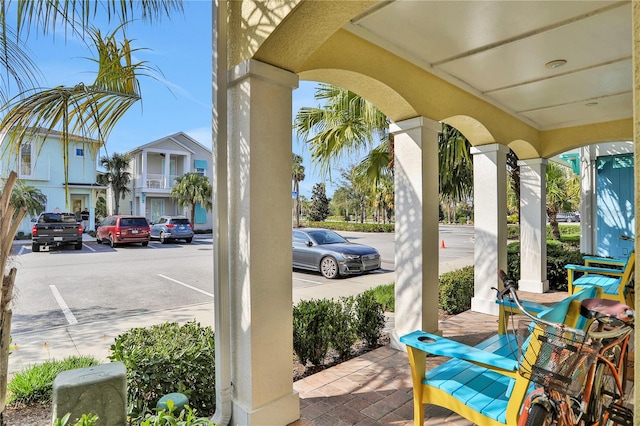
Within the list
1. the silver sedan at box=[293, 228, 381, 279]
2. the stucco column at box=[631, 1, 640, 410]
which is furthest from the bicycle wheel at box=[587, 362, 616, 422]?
the silver sedan at box=[293, 228, 381, 279]

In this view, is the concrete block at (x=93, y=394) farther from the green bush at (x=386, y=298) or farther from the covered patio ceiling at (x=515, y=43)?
the green bush at (x=386, y=298)

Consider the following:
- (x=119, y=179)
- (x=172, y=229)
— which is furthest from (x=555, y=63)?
(x=119, y=179)

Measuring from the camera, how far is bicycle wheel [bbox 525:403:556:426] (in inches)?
59.6

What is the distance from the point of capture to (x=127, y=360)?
2322mm

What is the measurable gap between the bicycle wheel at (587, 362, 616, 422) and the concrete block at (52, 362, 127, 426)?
7.68ft

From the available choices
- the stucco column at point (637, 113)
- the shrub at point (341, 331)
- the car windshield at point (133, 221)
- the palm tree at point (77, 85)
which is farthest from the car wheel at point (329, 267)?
the car windshield at point (133, 221)

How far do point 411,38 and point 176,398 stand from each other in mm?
3436

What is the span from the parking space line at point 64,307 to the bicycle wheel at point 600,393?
6265 millimetres

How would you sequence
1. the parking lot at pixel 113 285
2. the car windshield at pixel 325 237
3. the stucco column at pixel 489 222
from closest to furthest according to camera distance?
1. the stucco column at pixel 489 222
2. the parking lot at pixel 113 285
3. the car windshield at pixel 325 237

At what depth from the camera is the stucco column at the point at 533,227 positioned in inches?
254

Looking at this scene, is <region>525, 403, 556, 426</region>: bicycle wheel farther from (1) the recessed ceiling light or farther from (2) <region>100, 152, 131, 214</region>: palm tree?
(2) <region>100, 152, 131, 214</region>: palm tree

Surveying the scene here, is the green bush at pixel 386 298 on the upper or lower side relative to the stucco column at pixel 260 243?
lower

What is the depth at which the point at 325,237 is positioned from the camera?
32.3 ft

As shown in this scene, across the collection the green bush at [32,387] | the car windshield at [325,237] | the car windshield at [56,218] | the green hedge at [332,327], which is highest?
the car windshield at [56,218]
